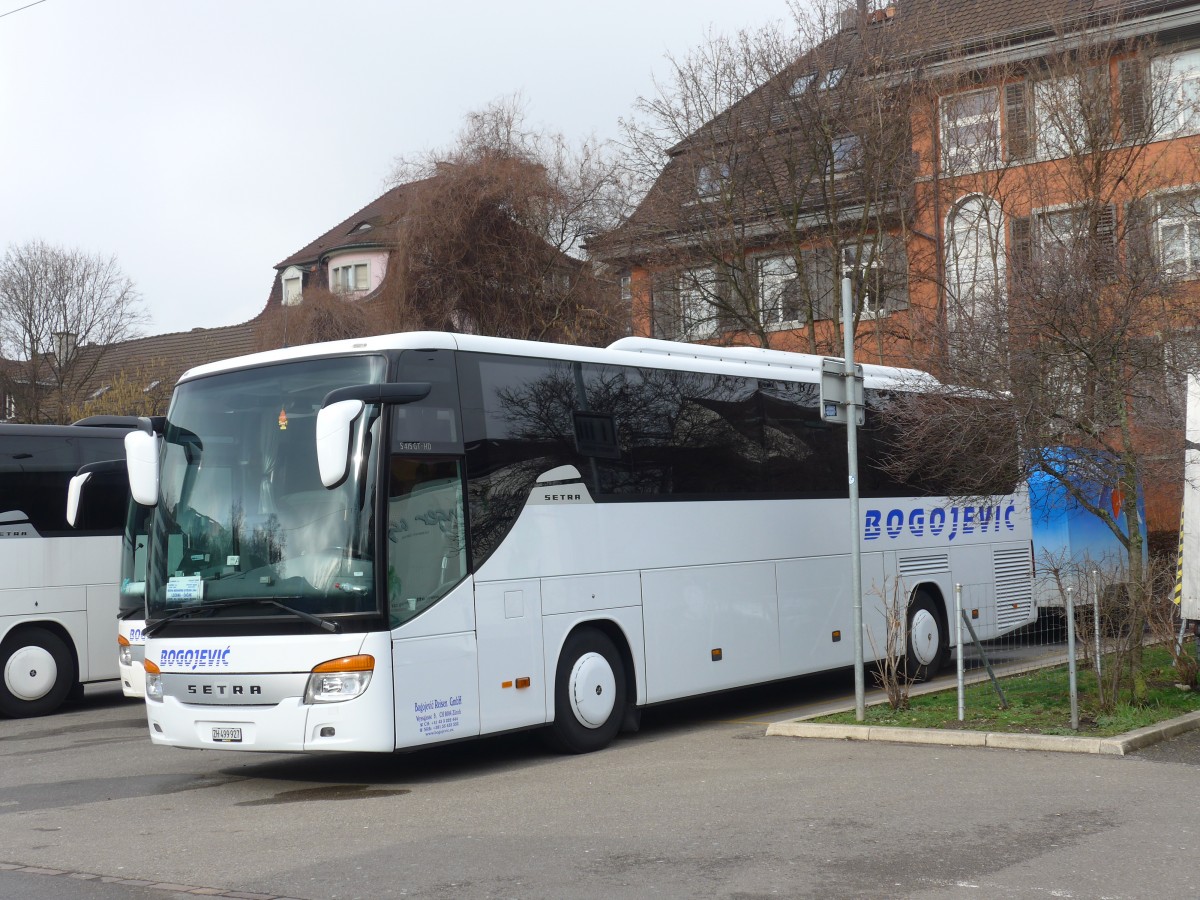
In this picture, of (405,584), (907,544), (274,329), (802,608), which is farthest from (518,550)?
(274,329)

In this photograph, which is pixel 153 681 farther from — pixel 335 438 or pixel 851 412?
pixel 851 412

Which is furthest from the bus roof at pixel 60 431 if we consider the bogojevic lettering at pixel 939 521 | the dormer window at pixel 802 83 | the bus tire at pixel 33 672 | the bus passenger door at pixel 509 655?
the dormer window at pixel 802 83

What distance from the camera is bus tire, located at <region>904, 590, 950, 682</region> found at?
1634 cm

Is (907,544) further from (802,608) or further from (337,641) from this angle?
(337,641)

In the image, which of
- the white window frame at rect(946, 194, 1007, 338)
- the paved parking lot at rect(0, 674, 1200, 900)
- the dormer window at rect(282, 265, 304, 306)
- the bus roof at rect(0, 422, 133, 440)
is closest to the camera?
the paved parking lot at rect(0, 674, 1200, 900)

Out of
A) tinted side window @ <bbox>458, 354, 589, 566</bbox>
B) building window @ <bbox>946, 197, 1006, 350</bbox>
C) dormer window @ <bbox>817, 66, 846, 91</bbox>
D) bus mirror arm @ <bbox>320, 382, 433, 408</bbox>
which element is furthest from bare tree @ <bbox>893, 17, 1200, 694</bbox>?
dormer window @ <bbox>817, 66, 846, 91</bbox>

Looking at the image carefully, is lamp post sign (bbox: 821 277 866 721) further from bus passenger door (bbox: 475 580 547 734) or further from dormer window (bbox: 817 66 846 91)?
dormer window (bbox: 817 66 846 91)

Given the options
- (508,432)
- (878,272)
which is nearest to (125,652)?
(508,432)

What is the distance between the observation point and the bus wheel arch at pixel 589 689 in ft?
38.7

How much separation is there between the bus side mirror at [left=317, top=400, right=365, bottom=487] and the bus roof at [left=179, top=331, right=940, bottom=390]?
1221 millimetres

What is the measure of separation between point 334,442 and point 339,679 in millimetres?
1805

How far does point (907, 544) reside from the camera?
1633 centimetres

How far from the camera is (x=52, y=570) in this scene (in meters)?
17.2

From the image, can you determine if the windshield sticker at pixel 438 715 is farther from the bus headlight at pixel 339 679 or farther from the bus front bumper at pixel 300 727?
the bus headlight at pixel 339 679
